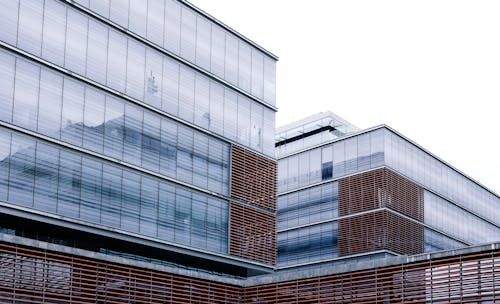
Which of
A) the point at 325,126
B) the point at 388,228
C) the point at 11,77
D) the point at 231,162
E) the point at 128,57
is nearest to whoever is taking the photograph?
the point at 11,77

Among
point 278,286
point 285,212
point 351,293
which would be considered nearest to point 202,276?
point 278,286

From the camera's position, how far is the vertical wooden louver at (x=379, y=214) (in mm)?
65250

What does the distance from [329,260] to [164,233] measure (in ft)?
79.6

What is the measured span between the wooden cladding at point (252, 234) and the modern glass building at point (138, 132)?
91mm

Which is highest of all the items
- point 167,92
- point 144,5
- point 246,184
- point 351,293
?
point 144,5

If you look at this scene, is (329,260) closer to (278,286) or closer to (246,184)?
(246,184)

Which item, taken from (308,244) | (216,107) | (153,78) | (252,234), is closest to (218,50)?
(216,107)

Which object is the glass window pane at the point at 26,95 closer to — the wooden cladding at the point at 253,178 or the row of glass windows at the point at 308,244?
the wooden cladding at the point at 253,178

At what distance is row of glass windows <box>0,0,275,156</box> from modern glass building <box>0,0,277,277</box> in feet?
0.24

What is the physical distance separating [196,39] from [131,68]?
632 centimetres

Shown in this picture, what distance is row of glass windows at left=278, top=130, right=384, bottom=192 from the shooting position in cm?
6712

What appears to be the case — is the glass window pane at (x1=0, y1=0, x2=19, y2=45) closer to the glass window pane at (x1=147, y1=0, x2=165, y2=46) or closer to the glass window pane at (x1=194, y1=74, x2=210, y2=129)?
the glass window pane at (x1=147, y1=0, x2=165, y2=46)

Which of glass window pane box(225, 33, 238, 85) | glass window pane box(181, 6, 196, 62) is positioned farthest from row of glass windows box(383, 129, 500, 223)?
glass window pane box(181, 6, 196, 62)

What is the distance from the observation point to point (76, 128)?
42.8 m
